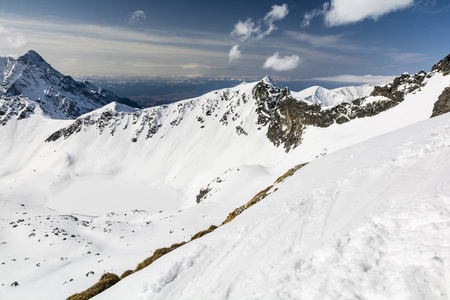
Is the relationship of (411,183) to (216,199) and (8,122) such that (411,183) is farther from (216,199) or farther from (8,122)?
(8,122)

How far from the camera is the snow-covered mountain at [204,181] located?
10.5 meters

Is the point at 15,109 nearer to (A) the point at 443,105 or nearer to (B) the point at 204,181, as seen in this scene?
(B) the point at 204,181

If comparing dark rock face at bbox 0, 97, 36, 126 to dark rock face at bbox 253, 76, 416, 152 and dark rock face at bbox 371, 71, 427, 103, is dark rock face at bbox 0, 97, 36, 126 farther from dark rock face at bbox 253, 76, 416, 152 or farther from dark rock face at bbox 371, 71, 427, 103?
dark rock face at bbox 371, 71, 427, 103

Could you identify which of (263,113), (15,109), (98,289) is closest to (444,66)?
(263,113)

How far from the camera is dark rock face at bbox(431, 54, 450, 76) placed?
223 feet

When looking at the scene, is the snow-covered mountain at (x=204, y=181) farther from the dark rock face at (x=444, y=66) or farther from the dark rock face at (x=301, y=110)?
the dark rock face at (x=301, y=110)

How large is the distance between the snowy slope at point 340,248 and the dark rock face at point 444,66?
3095 inches

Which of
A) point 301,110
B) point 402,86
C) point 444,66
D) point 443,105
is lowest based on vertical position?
point 443,105

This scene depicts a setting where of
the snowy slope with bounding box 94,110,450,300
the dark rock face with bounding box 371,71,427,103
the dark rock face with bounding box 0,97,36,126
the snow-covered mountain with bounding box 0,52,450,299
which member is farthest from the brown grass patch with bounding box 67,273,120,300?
the dark rock face with bounding box 0,97,36,126

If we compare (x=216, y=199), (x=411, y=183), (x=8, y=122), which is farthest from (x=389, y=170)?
(x=8, y=122)

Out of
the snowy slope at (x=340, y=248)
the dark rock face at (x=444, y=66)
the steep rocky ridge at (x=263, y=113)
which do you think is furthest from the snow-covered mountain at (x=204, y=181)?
the steep rocky ridge at (x=263, y=113)

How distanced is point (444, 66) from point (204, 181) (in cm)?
9392

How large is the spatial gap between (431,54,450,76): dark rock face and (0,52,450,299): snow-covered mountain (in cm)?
42

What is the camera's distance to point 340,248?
830cm
